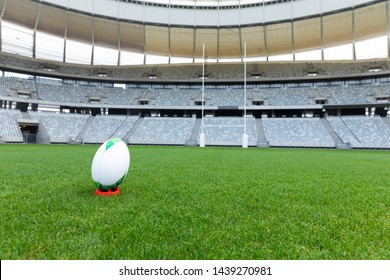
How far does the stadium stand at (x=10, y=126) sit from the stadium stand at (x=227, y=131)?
2491 cm

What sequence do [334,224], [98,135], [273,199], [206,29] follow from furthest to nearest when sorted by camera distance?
[206,29]
[98,135]
[273,199]
[334,224]

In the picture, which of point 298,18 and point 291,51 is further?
point 291,51

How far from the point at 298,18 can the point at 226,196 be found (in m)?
39.0

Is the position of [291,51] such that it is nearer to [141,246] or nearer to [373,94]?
[373,94]

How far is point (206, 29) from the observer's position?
1471 inches

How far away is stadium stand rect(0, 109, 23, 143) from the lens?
94.0ft

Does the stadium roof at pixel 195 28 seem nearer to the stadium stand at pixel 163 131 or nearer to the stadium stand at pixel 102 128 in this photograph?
the stadium stand at pixel 102 128

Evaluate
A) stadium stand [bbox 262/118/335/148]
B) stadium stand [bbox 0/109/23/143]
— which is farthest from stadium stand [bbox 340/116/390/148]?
stadium stand [bbox 0/109/23/143]

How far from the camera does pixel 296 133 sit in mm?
32000

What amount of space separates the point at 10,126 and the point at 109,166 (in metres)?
35.6

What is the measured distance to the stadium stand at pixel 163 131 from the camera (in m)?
32.6

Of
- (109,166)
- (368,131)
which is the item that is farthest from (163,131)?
(109,166)

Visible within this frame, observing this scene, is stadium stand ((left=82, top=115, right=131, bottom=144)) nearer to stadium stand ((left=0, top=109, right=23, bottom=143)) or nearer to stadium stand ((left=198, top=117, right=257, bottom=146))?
stadium stand ((left=0, top=109, right=23, bottom=143))
